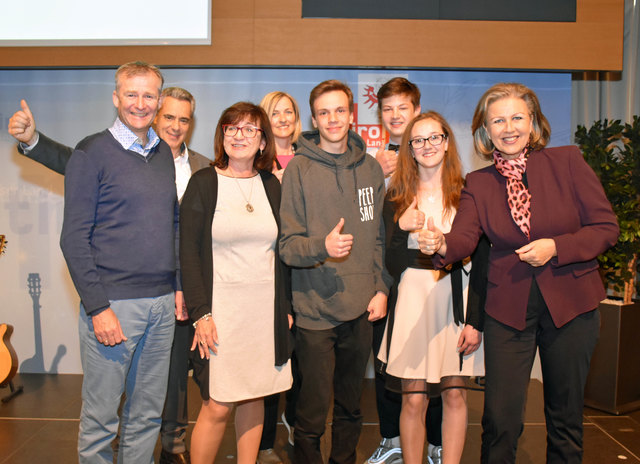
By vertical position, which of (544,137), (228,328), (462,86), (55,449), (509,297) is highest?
(462,86)

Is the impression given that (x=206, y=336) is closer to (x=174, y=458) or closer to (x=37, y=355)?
(x=174, y=458)

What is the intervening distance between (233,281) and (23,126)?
105 cm

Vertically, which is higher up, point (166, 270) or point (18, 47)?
point (18, 47)

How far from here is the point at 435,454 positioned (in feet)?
8.38

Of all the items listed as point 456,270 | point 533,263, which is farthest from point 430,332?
point 533,263

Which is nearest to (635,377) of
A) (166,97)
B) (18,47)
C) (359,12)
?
(359,12)

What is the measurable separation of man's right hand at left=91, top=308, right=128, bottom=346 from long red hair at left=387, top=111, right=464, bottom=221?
1.23 metres

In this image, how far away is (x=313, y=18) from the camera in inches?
141

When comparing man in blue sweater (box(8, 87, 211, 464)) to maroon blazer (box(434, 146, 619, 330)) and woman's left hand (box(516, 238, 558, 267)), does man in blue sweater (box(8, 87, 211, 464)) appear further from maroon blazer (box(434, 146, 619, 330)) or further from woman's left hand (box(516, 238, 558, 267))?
woman's left hand (box(516, 238, 558, 267))

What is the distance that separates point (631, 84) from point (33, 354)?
5.25 meters

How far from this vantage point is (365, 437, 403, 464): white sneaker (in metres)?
2.59

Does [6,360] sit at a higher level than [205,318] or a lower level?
lower

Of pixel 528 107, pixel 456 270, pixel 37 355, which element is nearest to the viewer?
pixel 528 107

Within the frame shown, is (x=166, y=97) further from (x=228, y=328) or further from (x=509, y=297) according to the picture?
(x=509, y=297)
